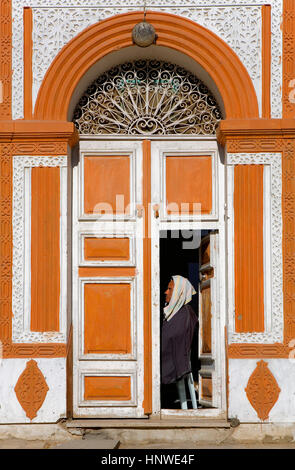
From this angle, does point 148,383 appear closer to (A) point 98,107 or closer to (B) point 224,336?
(B) point 224,336

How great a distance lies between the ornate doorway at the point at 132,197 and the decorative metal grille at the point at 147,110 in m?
0.01

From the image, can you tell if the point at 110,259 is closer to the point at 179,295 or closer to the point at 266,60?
the point at 179,295

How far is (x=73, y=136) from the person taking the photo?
31.6 ft

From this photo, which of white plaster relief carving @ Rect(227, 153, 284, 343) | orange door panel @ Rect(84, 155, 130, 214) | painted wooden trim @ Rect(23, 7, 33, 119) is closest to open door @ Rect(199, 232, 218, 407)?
white plaster relief carving @ Rect(227, 153, 284, 343)

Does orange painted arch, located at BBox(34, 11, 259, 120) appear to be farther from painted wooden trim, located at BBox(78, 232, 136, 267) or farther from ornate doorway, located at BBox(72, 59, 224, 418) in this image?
painted wooden trim, located at BBox(78, 232, 136, 267)

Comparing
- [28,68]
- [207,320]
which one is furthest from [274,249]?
[28,68]

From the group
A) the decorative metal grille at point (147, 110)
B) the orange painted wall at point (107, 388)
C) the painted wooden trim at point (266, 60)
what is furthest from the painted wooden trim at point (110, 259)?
the painted wooden trim at point (266, 60)

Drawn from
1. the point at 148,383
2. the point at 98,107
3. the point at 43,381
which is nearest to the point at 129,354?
the point at 148,383

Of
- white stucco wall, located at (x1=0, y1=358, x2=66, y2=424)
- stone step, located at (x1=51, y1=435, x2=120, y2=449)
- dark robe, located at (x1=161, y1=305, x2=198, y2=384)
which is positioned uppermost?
dark robe, located at (x1=161, y1=305, x2=198, y2=384)

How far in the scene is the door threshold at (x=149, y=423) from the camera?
9.35m

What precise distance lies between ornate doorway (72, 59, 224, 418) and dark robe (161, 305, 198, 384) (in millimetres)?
146

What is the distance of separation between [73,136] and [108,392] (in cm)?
264

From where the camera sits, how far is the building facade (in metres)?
9.46

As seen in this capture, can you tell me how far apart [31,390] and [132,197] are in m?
2.25
